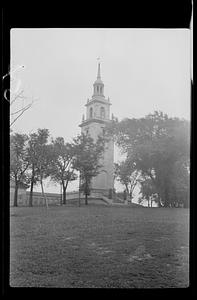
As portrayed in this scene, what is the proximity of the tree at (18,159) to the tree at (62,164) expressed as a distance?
21 centimetres

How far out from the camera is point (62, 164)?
2.11 metres

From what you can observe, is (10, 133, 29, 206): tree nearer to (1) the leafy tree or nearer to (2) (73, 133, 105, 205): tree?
(1) the leafy tree

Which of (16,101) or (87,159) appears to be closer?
(16,101)

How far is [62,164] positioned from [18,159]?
1.25 feet

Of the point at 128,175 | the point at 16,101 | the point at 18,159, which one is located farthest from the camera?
the point at 128,175

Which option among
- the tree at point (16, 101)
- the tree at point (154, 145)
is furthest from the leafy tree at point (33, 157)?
the tree at point (154, 145)

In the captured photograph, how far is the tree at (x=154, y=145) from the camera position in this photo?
1932 mm

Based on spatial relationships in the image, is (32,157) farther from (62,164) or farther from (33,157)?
(62,164)

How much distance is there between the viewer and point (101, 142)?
216 centimetres

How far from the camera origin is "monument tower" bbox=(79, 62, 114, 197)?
1926 millimetres

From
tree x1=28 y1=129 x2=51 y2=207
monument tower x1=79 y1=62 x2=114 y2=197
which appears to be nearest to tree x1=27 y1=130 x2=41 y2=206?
tree x1=28 y1=129 x2=51 y2=207

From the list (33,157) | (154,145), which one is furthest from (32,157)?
(154,145)
